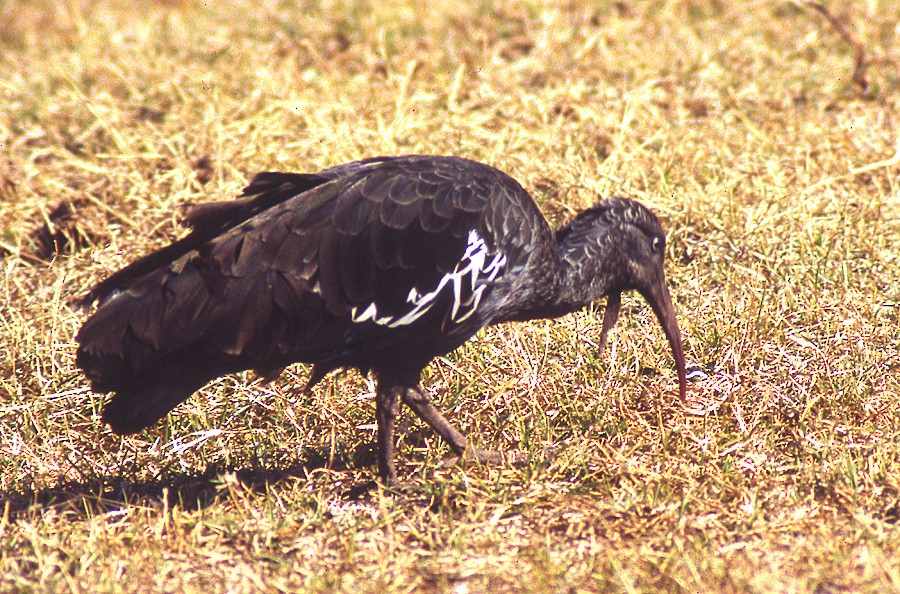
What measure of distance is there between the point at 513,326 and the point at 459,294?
3.61 feet

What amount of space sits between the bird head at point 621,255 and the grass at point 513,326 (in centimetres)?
29

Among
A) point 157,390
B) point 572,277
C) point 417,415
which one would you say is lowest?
point 417,415

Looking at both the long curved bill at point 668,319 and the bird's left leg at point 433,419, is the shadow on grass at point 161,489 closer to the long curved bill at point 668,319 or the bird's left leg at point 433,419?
the bird's left leg at point 433,419

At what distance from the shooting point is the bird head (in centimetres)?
480

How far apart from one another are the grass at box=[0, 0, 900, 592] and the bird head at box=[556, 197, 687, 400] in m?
0.29

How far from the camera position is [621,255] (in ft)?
16.0

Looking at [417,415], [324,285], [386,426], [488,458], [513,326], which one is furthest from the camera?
[513,326]

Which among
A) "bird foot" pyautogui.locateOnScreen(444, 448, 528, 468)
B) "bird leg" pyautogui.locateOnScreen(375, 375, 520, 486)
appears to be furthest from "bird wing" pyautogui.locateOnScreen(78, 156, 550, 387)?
"bird foot" pyautogui.locateOnScreen(444, 448, 528, 468)

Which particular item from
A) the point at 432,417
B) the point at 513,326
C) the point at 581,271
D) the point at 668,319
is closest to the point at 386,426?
the point at 432,417

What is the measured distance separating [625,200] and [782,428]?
1.06m

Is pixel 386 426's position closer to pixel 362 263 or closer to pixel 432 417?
pixel 432 417

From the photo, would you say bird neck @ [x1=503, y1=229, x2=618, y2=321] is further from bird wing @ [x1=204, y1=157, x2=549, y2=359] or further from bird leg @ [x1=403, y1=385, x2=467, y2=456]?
bird leg @ [x1=403, y1=385, x2=467, y2=456]

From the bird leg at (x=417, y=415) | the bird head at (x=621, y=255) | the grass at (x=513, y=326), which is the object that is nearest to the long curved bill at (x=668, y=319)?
the bird head at (x=621, y=255)

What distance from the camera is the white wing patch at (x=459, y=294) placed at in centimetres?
436
